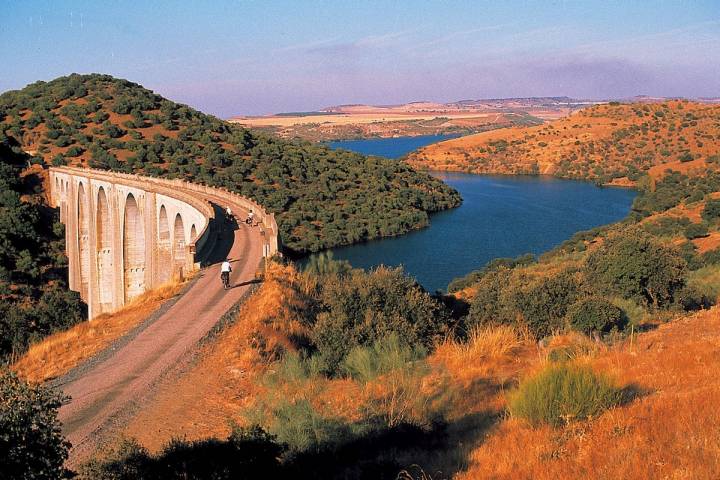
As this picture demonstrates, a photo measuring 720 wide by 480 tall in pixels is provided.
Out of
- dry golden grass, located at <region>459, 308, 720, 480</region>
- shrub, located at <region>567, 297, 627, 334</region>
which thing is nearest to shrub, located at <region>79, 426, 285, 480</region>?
dry golden grass, located at <region>459, 308, 720, 480</region>

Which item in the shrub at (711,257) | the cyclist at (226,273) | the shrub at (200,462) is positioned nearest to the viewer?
the shrub at (200,462)

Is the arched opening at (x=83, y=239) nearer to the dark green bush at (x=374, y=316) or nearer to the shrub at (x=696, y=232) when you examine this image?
the dark green bush at (x=374, y=316)

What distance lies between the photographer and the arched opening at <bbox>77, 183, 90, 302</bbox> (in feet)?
152

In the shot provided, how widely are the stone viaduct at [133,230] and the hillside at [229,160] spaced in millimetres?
17503

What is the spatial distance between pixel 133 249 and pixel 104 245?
7135 millimetres

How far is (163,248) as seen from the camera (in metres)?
33.2

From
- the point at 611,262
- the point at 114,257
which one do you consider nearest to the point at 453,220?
the point at 114,257

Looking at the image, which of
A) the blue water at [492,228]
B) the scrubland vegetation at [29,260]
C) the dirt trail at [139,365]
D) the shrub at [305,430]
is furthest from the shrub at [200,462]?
the blue water at [492,228]

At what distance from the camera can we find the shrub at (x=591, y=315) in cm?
1449

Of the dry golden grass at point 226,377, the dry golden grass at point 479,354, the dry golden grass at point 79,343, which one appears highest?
the dry golden grass at point 479,354

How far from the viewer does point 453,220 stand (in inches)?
2938

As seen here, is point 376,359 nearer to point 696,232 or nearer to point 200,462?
point 200,462

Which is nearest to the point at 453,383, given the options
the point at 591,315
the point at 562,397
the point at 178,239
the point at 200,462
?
the point at 562,397

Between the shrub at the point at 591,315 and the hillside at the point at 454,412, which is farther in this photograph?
the shrub at the point at 591,315
